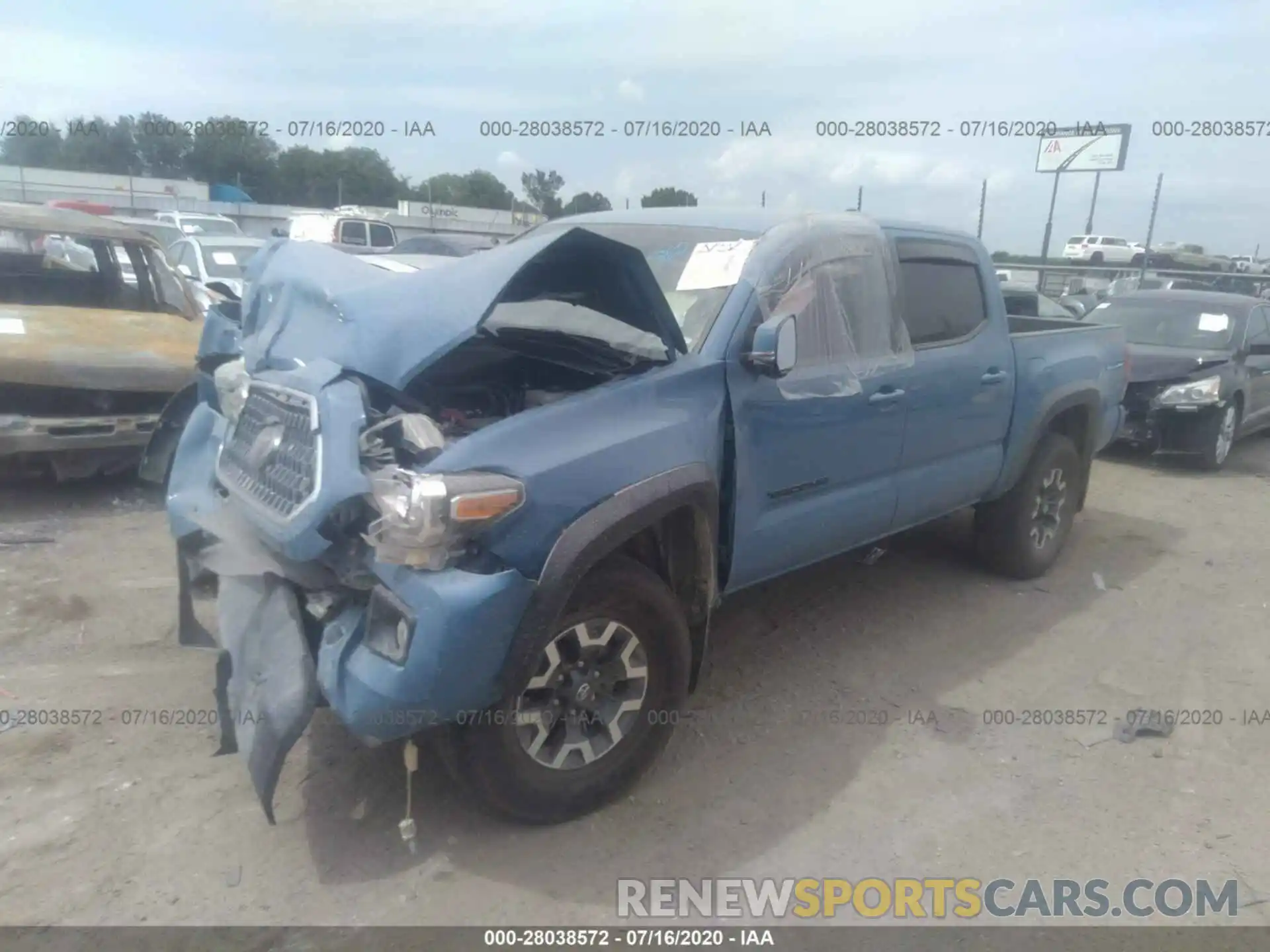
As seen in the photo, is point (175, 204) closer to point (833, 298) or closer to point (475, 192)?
point (475, 192)

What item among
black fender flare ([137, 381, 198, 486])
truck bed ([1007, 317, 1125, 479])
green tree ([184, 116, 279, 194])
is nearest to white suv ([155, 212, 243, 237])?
black fender flare ([137, 381, 198, 486])

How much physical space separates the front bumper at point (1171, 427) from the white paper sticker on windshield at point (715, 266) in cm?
622

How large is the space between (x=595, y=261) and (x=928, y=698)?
2471 mm

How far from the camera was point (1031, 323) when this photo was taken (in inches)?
261

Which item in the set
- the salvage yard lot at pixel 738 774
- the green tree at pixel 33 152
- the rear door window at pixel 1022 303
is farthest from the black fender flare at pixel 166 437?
the green tree at pixel 33 152

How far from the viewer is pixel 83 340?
607 centimetres

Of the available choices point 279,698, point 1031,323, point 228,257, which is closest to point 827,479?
point 279,698

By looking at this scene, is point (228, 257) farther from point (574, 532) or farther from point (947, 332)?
point (574, 532)

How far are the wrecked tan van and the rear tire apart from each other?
508 centimetres

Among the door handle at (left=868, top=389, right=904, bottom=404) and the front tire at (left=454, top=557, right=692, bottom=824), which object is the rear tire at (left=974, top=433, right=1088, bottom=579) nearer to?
the door handle at (left=868, top=389, right=904, bottom=404)

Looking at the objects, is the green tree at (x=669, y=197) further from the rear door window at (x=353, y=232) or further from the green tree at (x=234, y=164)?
the green tree at (x=234, y=164)

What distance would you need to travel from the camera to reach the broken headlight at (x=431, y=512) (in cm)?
269

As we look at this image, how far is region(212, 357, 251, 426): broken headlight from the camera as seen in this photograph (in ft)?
11.7

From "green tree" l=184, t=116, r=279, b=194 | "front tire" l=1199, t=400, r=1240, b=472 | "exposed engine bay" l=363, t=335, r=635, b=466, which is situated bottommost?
"front tire" l=1199, t=400, r=1240, b=472
